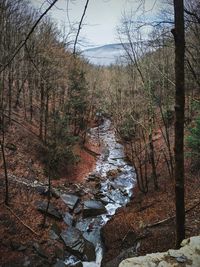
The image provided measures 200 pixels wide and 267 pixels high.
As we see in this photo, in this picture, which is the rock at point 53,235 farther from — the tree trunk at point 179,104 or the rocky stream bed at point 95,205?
the tree trunk at point 179,104

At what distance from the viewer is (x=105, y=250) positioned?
41.9 feet

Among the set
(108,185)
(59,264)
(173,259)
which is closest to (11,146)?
(108,185)

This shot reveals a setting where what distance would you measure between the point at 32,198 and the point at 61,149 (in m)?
6.43

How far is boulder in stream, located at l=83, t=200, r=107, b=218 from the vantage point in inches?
647

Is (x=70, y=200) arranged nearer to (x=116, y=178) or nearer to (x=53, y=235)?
(x=53, y=235)

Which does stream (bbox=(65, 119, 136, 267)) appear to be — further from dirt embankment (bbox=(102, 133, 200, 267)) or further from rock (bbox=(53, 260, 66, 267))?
dirt embankment (bbox=(102, 133, 200, 267))

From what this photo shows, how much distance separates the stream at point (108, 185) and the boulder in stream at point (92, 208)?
0.76 ft

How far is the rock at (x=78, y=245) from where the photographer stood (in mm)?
12383

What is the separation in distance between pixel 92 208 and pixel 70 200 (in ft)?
4.61

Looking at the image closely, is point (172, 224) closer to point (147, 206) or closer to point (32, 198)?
point (147, 206)

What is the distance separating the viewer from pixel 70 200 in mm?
17203

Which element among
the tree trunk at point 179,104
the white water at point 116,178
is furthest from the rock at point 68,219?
the tree trunk at point 179,104

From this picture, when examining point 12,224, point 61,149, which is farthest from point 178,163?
point 61,149

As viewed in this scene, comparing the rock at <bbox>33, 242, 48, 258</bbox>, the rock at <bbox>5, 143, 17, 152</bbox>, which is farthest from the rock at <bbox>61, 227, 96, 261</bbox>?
the rock at <bbox>5, 143, 17, 152</bbox>
